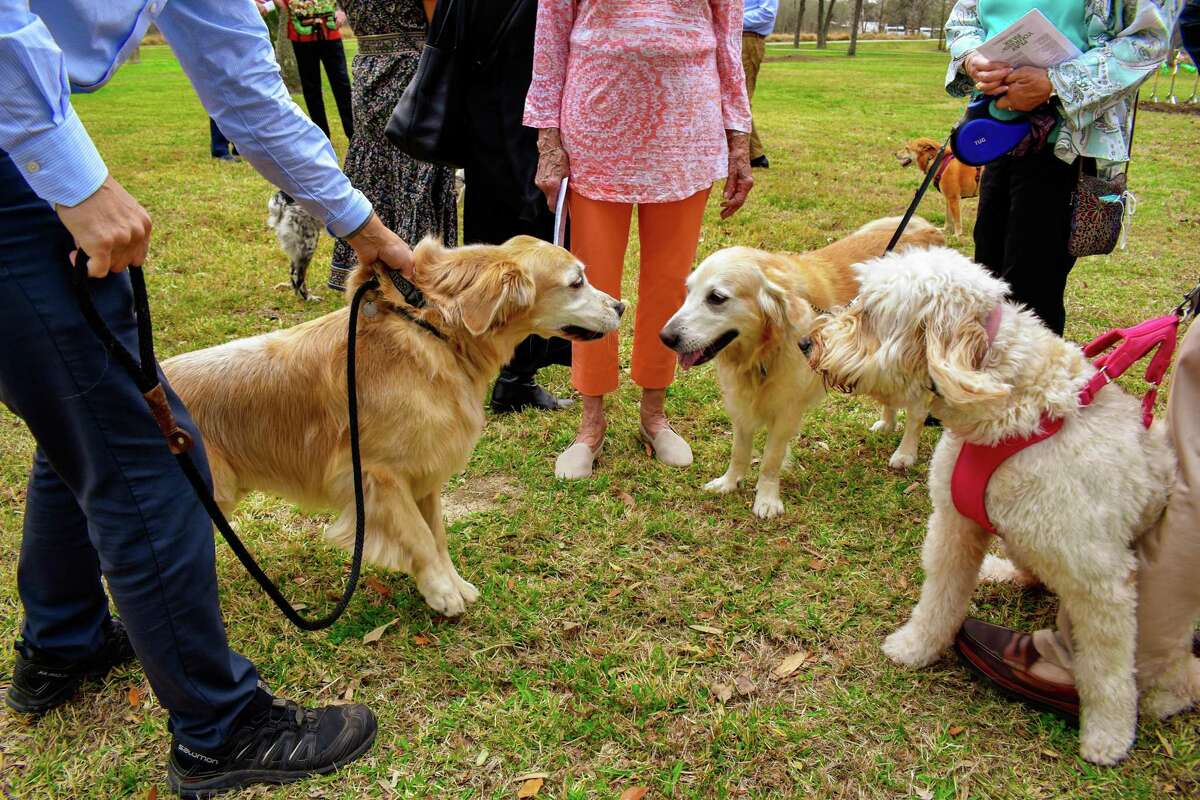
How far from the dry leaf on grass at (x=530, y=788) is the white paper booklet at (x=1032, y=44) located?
3.10 metres

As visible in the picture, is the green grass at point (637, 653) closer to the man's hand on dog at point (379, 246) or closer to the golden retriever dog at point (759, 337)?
the golden retriever dog at point (759, 337)

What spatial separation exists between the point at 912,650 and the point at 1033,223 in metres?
1.83

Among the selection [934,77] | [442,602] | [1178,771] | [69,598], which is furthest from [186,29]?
[934,77]

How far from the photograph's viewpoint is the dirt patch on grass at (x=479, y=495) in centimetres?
360

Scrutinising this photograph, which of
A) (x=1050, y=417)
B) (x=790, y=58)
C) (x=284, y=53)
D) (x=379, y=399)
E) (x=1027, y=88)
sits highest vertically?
(x=790, y=58)

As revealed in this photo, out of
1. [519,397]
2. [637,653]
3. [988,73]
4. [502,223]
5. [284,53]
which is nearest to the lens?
[637,653]

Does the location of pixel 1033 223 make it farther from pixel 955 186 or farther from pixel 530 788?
pixel 955 186

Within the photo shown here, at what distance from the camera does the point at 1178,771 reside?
2.22 meters

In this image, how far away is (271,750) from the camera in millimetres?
2111

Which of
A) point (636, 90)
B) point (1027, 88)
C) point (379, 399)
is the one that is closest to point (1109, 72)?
point (1027, 88)

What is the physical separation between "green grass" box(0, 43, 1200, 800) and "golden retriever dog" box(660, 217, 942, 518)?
0.88 ft

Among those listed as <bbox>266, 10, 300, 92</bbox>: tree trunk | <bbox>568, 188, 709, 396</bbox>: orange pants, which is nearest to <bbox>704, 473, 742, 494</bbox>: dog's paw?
<bbox>568, 188, 709, 396</bbox>: orange pants

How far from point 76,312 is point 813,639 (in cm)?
246

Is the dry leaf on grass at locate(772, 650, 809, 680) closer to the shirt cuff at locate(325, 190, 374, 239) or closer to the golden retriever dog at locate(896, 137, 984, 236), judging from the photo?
the shirt cuff at locate(325, 190, 374, 239)
